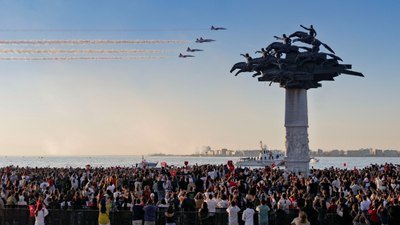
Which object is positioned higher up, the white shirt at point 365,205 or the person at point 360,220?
the white shirt at point 365,205

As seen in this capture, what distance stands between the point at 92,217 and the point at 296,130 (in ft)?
90.4

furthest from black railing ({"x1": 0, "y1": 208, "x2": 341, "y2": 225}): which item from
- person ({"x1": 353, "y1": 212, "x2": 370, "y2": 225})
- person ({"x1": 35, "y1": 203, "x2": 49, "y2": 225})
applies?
person ({"x1": 353, "y1": 212, "x2": 370, "y2": 225})

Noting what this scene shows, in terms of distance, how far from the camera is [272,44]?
4709cm

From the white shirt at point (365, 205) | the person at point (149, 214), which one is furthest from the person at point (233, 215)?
the white shirt at point (365, 205)

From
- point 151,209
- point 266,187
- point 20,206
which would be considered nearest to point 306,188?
point 266,187

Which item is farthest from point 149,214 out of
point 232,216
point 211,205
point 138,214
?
point 232,216

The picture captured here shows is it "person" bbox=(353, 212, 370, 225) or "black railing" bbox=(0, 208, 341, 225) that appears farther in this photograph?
"black railing" bbox=(0, 208, 341, 225)

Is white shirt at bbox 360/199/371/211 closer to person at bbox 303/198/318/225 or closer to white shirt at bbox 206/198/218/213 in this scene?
person at bbox 303/198/318/225

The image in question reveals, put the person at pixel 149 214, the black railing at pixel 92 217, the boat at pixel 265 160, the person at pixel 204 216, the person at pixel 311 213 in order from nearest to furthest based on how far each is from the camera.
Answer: the person at pixel 311 213 < the person at pixel 149 214 < the person at pixel 204 216 < the black railing at pixel 92 217 < the boat at pixel 265 160

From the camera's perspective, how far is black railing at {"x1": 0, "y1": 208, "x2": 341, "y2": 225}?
20766 mm

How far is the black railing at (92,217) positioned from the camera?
68.1 feet

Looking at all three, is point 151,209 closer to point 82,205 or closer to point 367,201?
point 82,205

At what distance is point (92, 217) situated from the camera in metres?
21.5

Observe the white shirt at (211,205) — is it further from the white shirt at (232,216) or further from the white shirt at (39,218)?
the white shirt at (39,218)
